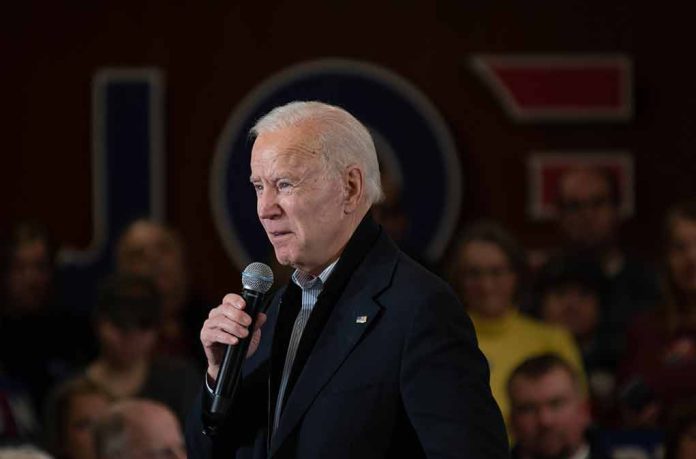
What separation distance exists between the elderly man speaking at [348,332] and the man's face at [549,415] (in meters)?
2.00

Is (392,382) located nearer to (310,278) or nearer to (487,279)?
(310,278)

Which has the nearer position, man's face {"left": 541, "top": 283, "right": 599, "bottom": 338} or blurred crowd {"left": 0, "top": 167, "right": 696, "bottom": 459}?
blurred crowd {"left": 0, "top": 167, "right": 696, "bottom": 459}

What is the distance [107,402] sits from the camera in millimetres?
4695

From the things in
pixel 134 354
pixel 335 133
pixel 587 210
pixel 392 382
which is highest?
pixel 335 133

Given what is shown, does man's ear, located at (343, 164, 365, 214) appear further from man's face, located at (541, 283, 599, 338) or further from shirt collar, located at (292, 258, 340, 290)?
man's face, located at (541, 283, 599, 338)

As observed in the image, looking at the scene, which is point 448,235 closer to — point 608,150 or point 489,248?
point 608,150

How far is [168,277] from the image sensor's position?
5.49m

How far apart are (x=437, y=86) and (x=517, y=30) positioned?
0.44 meters

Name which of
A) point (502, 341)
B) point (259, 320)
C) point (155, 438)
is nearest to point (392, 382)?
point (259, 320)

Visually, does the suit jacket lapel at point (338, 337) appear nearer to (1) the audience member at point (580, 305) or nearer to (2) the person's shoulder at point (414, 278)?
(2) the person's shoulder at point (414, 278)

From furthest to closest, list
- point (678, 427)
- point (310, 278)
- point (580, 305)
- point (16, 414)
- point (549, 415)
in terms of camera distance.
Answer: point (580, 305), point (16, 414), point (549, 415), point (678, 427), point (310, 278)

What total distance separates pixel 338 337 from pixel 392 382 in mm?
115

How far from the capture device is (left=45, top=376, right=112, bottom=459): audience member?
4.67 m

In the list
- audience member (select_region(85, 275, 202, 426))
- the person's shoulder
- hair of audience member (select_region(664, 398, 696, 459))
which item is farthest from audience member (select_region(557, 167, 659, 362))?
the person's shoulder
